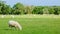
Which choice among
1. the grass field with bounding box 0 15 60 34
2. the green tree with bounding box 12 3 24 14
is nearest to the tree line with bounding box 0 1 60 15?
the green tree with bounding box 12 3 24 14

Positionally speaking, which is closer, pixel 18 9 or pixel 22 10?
pixel 22 10

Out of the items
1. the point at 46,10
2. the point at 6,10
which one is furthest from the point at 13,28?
the point at 46,10

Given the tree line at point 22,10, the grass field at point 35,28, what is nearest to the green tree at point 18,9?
the tree line at point 22,10

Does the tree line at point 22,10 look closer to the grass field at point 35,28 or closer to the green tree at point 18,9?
the green tree at point 18,9

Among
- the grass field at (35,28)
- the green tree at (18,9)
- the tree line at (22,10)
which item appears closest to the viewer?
the grass field at (35,28)

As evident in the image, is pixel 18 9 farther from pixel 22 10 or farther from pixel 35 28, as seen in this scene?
pixel 35 28

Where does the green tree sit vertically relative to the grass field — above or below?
below

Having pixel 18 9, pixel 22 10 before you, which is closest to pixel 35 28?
pixel 22 10

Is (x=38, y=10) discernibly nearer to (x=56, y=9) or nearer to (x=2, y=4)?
(x=56, y=9)

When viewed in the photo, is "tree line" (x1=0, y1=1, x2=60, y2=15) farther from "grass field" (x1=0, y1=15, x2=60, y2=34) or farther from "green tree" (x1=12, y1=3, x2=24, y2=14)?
"grass field" (x1=0, y1=15, x2=60, y2=34)

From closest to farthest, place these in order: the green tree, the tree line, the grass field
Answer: the grass field
the tree line
the green tree

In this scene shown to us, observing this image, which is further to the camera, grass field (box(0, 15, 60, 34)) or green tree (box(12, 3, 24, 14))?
green tree (box(12, 3, 24, 14))

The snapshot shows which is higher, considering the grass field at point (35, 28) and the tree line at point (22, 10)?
the grass field at point (35, 28)

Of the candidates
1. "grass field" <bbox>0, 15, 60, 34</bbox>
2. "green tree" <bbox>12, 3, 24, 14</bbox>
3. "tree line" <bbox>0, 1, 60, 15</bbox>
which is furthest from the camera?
"green tree" <bbox>12, 3, 24, 14</bbox>
